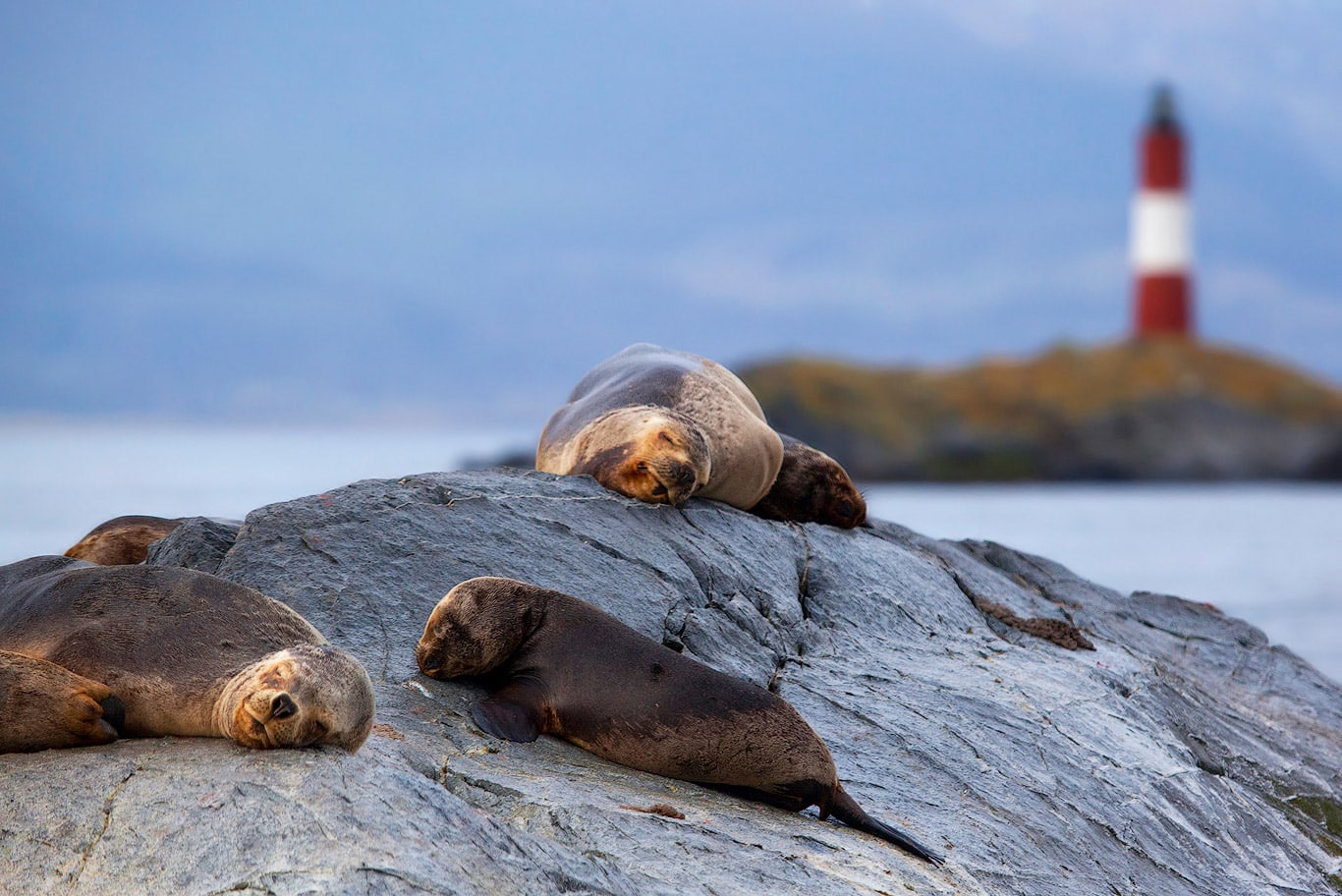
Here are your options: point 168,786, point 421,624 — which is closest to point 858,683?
point 421,624

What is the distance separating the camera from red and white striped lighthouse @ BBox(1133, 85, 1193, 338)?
5159 centimetres

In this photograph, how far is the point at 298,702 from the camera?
4312 mm

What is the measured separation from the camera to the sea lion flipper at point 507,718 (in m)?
5.29

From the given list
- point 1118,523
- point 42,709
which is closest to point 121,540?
point 42,709

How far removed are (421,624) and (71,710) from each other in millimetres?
1577

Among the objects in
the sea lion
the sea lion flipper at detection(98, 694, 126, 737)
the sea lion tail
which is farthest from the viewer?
the sea lion

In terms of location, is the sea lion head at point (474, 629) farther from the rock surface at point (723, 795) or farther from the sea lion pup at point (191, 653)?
the sea lion pup at point (191, 653)

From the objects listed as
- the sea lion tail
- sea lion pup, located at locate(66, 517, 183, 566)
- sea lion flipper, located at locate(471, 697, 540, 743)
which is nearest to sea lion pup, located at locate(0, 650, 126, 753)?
sea lion flipper, located at locate(471, 697, 540, 743)

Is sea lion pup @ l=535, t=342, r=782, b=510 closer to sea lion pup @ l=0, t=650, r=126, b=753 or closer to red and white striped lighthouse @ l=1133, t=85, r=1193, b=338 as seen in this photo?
sea lion pup @ l=0, t=650, r=126, b=753

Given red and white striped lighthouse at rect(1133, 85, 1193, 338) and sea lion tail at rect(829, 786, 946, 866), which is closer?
sea lion tail at rect(829, 786, 946, 866)

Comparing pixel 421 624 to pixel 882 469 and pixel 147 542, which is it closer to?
pixel 147 542

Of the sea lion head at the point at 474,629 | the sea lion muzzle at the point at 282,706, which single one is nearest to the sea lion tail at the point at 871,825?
the sea lion head at the point at 474,629

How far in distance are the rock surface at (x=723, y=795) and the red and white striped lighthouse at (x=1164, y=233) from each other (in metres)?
44.5

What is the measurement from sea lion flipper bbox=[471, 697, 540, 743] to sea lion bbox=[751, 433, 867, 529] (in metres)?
3.45
